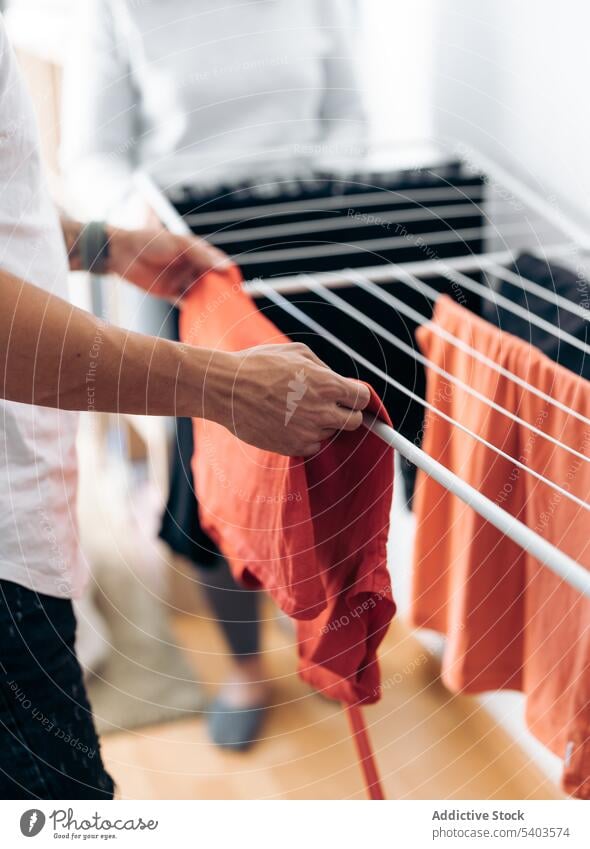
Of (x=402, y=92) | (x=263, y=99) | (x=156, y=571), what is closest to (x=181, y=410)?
(x=263, y=99)

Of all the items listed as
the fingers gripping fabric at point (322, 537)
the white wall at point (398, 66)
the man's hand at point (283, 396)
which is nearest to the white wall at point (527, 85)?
the white wall at point (398, 66)

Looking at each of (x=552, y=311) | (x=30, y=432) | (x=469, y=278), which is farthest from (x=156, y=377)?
(x=469, y=278)

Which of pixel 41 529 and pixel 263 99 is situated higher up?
pixel 263 99

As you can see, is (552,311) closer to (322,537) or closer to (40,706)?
(322,537)

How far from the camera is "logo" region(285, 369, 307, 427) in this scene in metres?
0.53

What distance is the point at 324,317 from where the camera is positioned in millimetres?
970

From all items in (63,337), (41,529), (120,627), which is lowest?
(120,627)

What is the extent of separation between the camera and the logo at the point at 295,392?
53cm

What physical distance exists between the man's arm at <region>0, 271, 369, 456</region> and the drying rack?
0.04m

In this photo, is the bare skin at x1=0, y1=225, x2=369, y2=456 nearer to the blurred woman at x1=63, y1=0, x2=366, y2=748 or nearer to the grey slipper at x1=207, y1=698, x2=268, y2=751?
the blurred woman at x1=63, y1=0, x2=366, y2=748

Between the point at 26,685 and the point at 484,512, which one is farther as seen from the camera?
the point at 26,685
